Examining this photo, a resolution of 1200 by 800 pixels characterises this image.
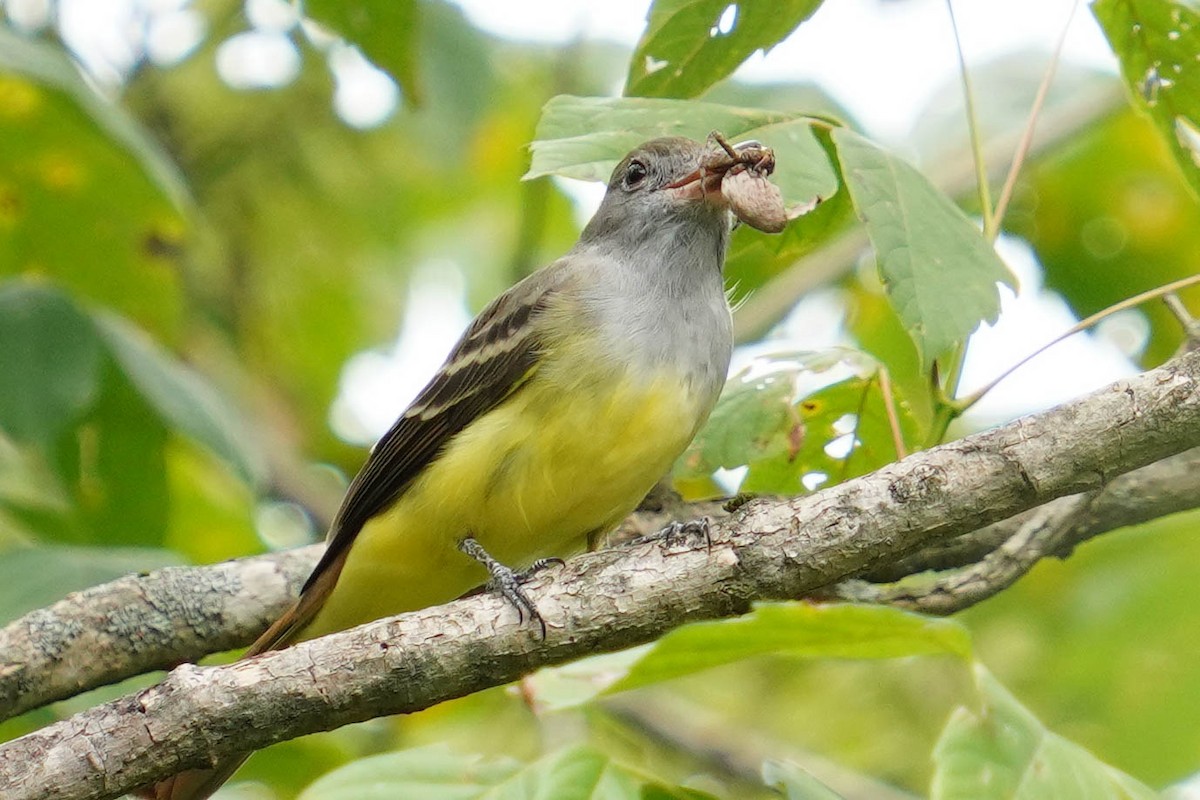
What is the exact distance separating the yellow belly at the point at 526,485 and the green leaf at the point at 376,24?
3.56ft

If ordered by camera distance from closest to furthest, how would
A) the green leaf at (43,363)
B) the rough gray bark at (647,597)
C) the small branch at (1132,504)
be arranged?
the rough gray bark at (647,597) < the small branch at (1132,504) < the green leaf at (43,363)

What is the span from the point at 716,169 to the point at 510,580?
5.62ft

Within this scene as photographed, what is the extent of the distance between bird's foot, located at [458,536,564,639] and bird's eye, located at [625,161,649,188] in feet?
5.30

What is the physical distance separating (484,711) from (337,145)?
9.36ft

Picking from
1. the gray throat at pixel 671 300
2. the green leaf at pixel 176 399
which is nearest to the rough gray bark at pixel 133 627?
the green leaf at pixel 176 399

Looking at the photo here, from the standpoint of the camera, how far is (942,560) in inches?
189

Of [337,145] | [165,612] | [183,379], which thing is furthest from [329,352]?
[165,612]

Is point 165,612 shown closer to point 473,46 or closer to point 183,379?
point 183,379

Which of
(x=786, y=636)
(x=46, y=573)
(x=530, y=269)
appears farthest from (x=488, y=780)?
(x=530, y=269)

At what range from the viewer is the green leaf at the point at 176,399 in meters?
4.98

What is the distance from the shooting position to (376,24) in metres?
4.54

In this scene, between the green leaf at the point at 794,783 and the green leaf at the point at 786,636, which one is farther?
the green leaf at the point at 794,783

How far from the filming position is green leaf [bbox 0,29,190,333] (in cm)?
546

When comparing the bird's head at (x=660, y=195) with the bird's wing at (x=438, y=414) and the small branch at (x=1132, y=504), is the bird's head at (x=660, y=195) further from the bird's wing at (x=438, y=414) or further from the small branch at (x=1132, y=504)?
the small branch at (x=1132, y=504)
